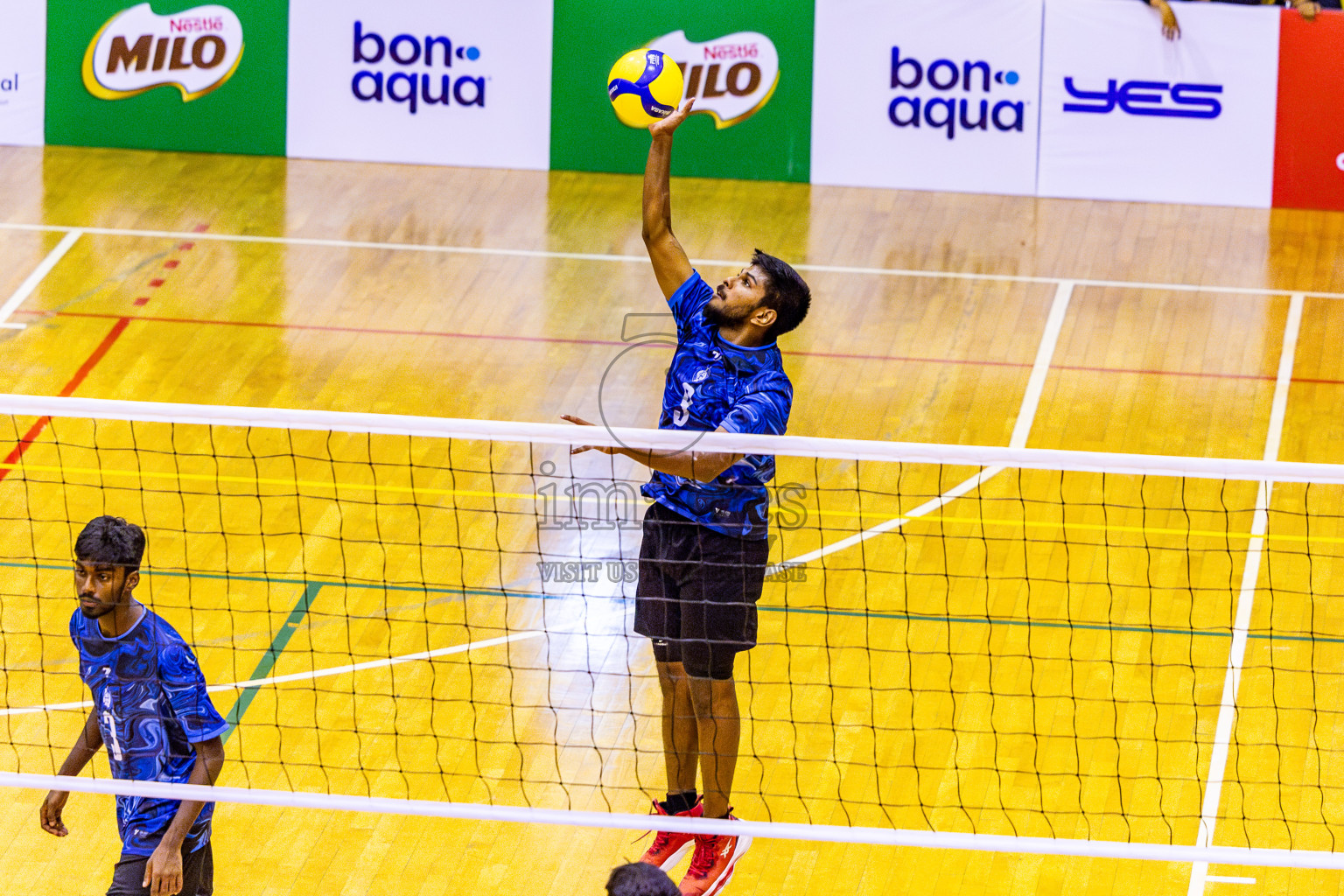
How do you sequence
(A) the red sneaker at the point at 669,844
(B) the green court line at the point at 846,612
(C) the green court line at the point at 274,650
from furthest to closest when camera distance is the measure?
1. (B) the green court line at the point at 846,612
2. (C) the green court line at the point at 274,650
3. (A) the red sneaker at the point at 669,844

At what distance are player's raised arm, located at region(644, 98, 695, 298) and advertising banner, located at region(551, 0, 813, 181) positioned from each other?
997 centimetres

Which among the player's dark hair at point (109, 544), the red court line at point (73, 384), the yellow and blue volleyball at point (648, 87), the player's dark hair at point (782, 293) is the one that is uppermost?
the yellow and blue volleyball at point (648, 87)

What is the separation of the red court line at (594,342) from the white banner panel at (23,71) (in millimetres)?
4237

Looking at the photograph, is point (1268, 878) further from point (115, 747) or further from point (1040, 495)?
point (115, 747)

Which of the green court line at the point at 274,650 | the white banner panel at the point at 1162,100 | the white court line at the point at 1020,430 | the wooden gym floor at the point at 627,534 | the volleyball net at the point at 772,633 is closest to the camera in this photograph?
the wooden gym floor at the point at 627,534

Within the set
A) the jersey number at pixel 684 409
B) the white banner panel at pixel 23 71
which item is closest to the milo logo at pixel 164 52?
the white banner panel at pixel 23 71

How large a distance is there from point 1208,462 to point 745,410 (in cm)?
162

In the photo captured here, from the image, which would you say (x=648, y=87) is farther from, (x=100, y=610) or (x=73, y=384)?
(x=73, y=384)

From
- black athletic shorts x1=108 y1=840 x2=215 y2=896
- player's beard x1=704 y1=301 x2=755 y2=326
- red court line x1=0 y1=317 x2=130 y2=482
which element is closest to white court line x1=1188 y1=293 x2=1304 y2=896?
player's beard x1=704 y1=301 x2=755 y2=326

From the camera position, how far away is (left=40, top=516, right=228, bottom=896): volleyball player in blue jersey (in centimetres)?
628

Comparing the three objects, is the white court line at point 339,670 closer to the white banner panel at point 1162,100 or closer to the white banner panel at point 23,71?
the white banner panel at point 1162,100

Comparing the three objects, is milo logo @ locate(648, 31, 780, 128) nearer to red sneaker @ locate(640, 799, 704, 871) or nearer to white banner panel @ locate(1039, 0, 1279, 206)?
white banner panel @ locate(1039, 0, 1279, 206)

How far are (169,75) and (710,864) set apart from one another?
1252cm

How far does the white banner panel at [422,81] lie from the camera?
17016 mm
